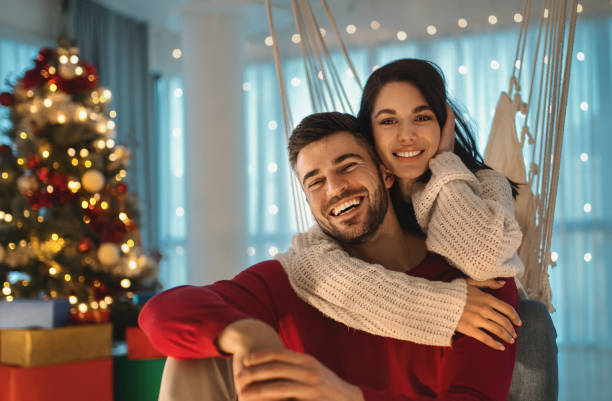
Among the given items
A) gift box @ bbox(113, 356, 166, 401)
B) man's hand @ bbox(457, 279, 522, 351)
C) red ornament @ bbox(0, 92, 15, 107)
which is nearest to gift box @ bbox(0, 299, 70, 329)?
gift box @ bbox(113, 356, 166, 401)

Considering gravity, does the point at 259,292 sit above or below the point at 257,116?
below

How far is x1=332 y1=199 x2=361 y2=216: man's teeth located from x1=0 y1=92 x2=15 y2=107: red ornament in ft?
7.99

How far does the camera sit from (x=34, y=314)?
7.50ft

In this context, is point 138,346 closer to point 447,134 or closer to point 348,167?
point 348,167

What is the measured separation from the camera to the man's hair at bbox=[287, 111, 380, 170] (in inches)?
51.1

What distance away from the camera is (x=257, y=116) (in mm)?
4633

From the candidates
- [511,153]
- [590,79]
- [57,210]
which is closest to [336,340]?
[511,153]

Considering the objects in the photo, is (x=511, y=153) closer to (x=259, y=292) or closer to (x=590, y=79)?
(x=259, y=292)

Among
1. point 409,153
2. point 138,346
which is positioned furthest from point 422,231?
point 138,346

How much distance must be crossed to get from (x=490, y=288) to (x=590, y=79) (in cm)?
319

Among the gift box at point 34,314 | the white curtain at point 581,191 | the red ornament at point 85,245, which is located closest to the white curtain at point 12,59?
the red ornament at point 85,245

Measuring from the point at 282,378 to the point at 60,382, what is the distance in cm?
168

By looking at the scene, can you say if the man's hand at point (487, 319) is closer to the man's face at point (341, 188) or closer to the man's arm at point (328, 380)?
the man's arm at point (328, 380)

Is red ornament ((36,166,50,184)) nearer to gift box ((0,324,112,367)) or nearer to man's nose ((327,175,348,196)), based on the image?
gift box ((0,324,112,367))
